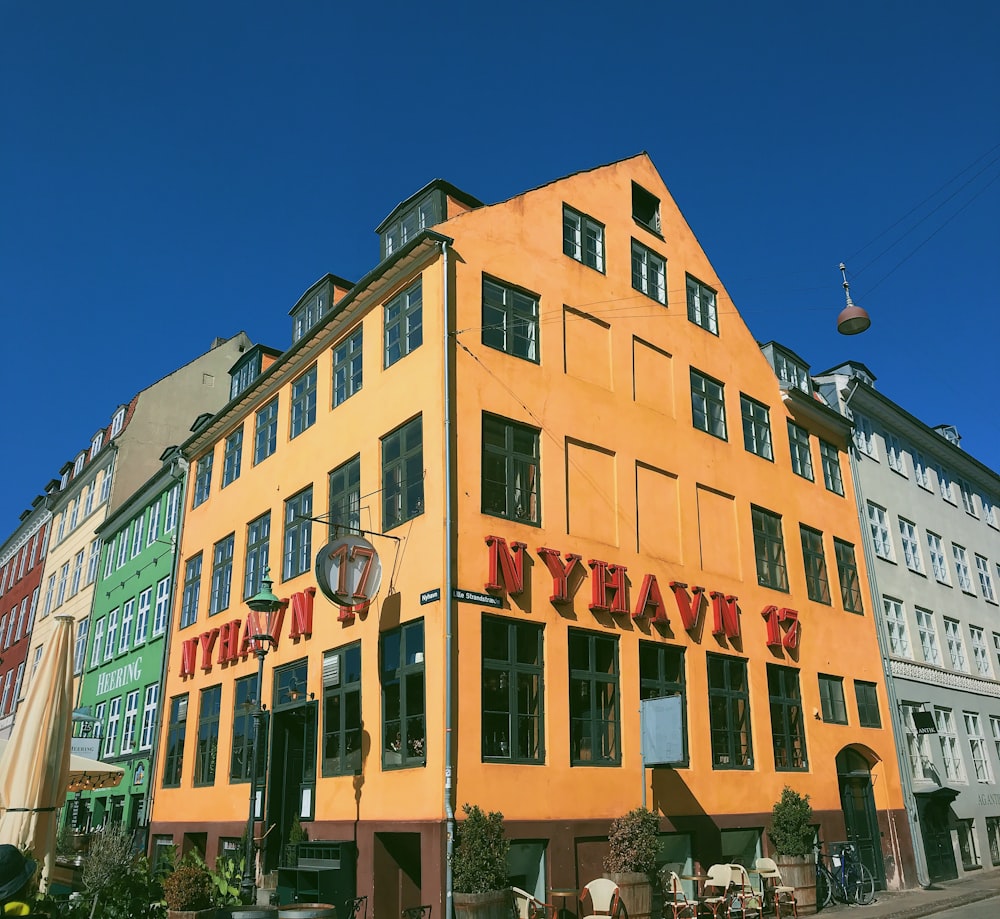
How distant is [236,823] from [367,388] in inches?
387

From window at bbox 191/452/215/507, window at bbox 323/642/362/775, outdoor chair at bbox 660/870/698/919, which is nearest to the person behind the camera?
outdoor chair at bbox 660/870/698/919

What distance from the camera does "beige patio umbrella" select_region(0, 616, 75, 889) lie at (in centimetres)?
1363

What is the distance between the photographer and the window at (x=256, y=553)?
22.4 metres

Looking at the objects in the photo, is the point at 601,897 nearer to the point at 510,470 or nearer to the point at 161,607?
the point at 510,470

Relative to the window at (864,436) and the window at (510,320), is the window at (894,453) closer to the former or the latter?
the window at (864,436)

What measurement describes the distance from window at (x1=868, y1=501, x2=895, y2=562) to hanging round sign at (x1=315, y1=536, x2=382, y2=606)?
670 inches

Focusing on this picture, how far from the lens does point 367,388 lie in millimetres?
19344

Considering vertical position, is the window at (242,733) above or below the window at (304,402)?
below

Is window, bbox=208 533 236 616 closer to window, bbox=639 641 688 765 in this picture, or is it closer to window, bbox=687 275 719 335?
window, bbox=639 641 688 765

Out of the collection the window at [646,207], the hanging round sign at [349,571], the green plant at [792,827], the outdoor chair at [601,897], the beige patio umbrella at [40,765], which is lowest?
the outdoor chair at [601,897]

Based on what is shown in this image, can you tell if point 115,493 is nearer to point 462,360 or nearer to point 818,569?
point 462,360

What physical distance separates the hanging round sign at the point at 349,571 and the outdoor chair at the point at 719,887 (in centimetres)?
791

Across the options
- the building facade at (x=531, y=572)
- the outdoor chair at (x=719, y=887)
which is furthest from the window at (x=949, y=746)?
the outdoor chair at (x=719, y=887)

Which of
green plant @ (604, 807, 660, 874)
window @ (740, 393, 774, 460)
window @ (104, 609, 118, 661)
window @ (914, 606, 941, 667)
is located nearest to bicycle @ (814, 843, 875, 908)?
green plant @ (604, 807, 660, 874)
